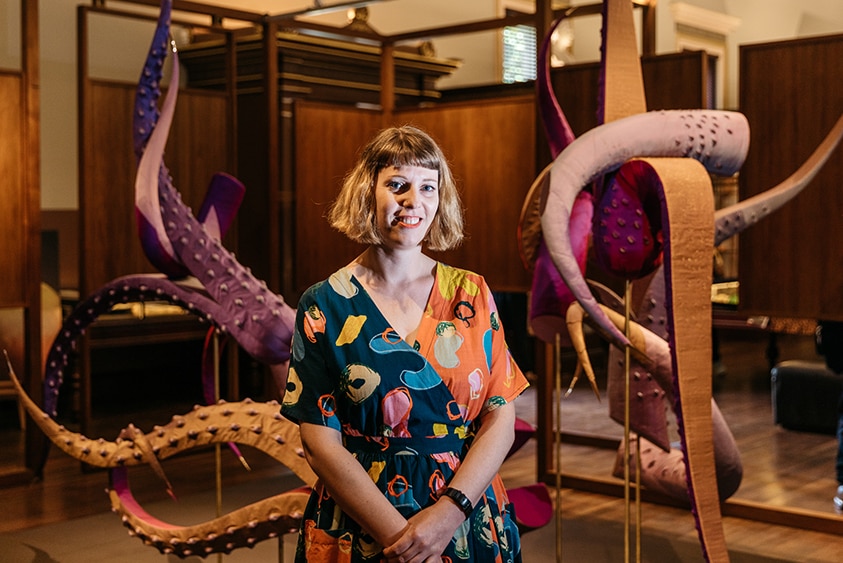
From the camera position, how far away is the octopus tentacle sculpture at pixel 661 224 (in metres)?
2.71

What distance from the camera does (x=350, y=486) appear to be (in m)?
1.63

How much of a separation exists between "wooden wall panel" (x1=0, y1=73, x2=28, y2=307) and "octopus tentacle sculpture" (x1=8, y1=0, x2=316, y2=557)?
1.54 m

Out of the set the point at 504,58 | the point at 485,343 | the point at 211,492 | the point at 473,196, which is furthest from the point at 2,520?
the point at 504,58

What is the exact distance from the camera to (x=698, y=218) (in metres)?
2.75

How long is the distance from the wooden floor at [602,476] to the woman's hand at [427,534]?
217cm

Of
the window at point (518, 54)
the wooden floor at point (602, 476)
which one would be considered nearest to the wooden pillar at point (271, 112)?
the wooden floor at point (602, 476)

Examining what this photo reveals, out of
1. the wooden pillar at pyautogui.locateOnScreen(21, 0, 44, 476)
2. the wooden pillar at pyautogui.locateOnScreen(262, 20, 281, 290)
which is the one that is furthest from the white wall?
the wooden pillar at pyautogui.locateOnScreen(262, 20, 281, 290)

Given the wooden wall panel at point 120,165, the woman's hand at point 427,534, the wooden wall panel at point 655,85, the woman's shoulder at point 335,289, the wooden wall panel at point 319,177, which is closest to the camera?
the woman's hand at point 427,534

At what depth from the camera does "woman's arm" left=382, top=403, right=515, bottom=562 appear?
1596mm

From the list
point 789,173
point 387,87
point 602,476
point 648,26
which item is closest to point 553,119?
point 789,173

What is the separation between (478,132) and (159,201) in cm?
238

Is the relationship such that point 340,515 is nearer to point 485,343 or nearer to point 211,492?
point 485,343

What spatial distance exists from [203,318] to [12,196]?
200 centimetres

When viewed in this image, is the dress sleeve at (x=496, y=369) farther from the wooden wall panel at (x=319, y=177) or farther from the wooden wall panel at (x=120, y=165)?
the wooden wall panel at (x=319, y=177)
